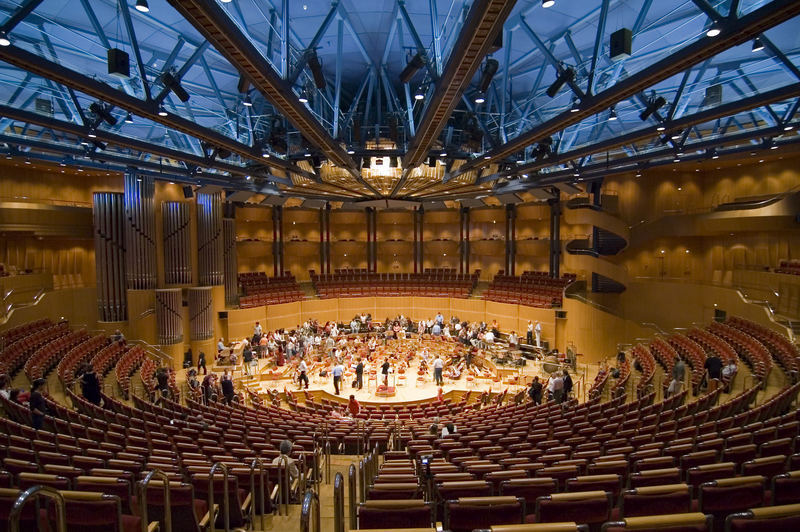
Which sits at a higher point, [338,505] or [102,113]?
[102,113]

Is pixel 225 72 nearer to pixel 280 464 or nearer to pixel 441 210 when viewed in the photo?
pixel 280 464

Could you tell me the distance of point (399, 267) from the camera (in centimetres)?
3347

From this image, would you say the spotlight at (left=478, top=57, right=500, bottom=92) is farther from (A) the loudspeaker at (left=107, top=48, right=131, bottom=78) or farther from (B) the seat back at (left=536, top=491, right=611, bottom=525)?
(B) the seat back at (left=536, top=491, right=611, bottom=525)

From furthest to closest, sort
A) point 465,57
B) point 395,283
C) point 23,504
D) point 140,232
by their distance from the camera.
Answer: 1. point 395,283
2. point 140,232
3. point 465,57
4. point 23,504

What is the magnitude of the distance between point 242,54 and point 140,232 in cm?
1508

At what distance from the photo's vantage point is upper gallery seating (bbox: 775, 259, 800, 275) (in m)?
16.8

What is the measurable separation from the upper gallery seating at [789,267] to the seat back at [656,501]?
679 inches

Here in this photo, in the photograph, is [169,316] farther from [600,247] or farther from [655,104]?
[600,247]

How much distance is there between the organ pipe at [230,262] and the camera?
77.0ft

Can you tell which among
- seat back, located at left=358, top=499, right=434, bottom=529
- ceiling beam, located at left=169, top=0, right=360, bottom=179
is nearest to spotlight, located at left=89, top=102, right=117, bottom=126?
ceiling beam, located at left=169, top=0, right=360, bottom=179

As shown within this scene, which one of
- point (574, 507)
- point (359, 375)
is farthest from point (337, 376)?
point (574, 507)

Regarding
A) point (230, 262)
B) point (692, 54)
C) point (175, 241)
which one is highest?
point (692, 54)

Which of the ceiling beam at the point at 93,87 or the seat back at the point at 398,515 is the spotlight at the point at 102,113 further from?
the seat back at the point at 398,515

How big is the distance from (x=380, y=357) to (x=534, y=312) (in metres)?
8.64
